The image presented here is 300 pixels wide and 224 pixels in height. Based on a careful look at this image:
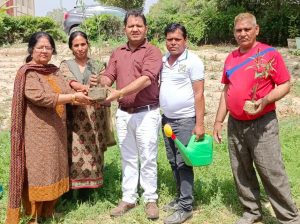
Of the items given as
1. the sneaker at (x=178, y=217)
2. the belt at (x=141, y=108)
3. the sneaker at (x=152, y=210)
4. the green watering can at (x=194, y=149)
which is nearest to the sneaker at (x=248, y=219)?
the sneaker at (x=178, y=217)

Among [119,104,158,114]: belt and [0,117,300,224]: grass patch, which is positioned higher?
[119,104,158,114]: belt

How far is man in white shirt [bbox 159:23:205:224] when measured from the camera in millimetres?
3342

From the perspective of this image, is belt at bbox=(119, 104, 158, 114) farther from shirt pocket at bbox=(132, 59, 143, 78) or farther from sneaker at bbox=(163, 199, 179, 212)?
sneaker at bbox=(163, 199, 179, 212)

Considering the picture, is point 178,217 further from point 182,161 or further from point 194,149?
point 194,149

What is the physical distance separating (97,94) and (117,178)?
158cm

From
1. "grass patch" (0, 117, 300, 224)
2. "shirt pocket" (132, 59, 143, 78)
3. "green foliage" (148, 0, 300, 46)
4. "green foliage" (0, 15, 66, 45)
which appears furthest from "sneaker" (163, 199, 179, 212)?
"green foliage" (0, 15, 66, 45)

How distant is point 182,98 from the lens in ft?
11.1

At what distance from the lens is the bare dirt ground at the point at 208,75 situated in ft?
24.0

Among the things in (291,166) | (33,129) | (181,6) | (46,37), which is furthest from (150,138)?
(181,6)

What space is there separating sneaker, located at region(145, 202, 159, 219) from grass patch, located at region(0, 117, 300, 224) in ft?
0.17

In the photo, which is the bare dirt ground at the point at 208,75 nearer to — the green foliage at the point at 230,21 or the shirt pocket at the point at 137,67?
the green foliage at the point at 230,21

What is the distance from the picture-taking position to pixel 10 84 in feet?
29.5

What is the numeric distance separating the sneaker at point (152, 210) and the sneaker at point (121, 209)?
183 mm

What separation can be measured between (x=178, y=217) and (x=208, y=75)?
6437mm
